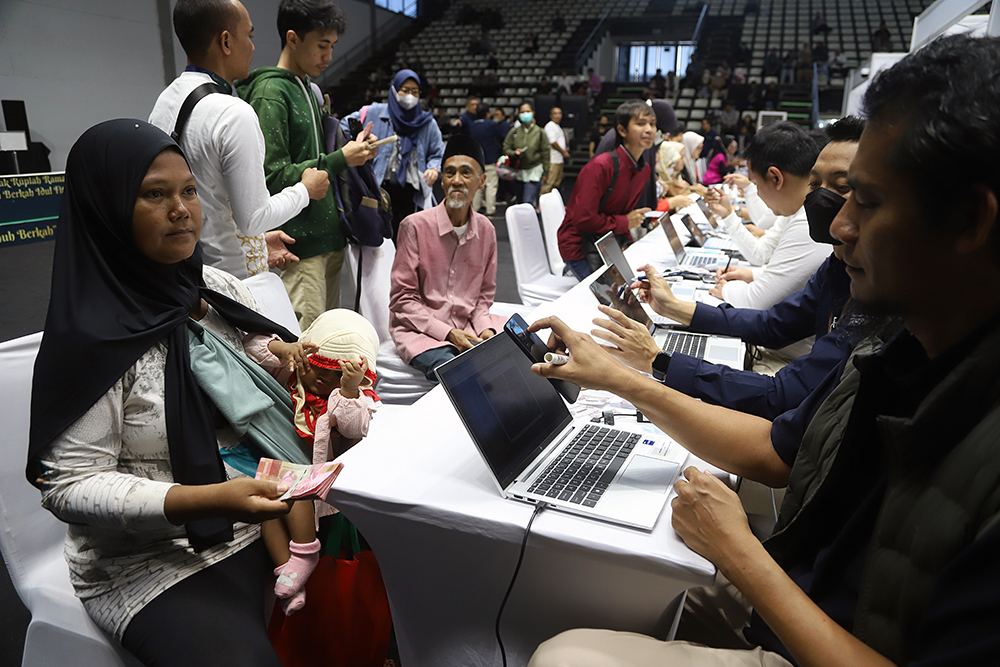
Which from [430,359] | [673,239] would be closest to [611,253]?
[430,359]

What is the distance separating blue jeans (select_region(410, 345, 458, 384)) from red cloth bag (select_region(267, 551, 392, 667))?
1.03m

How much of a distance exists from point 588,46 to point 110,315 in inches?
715

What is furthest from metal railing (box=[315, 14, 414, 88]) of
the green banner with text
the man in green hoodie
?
the man in green hoodie

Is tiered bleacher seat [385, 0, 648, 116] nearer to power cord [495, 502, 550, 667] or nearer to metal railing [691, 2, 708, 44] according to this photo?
metal railing [691, 2, 708, 44]

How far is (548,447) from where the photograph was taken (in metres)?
1.34

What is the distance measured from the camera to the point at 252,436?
1360 millimetres

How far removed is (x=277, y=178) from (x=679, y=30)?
63.4ft

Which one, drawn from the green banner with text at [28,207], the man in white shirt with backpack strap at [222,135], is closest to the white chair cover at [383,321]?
the man in white shirt with backpack strap at [222,135]

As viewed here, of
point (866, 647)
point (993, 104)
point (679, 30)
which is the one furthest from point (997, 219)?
point (679, 30)

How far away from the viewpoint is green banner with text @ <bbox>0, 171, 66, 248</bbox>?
18.9ft

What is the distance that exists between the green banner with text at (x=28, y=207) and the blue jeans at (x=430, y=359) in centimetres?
533

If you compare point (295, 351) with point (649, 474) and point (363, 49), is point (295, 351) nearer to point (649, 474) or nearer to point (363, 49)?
point (649, 474)

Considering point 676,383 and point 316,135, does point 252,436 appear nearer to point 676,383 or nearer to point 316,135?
point 676,383

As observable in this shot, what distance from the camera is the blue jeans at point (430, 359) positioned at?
2377 mm
